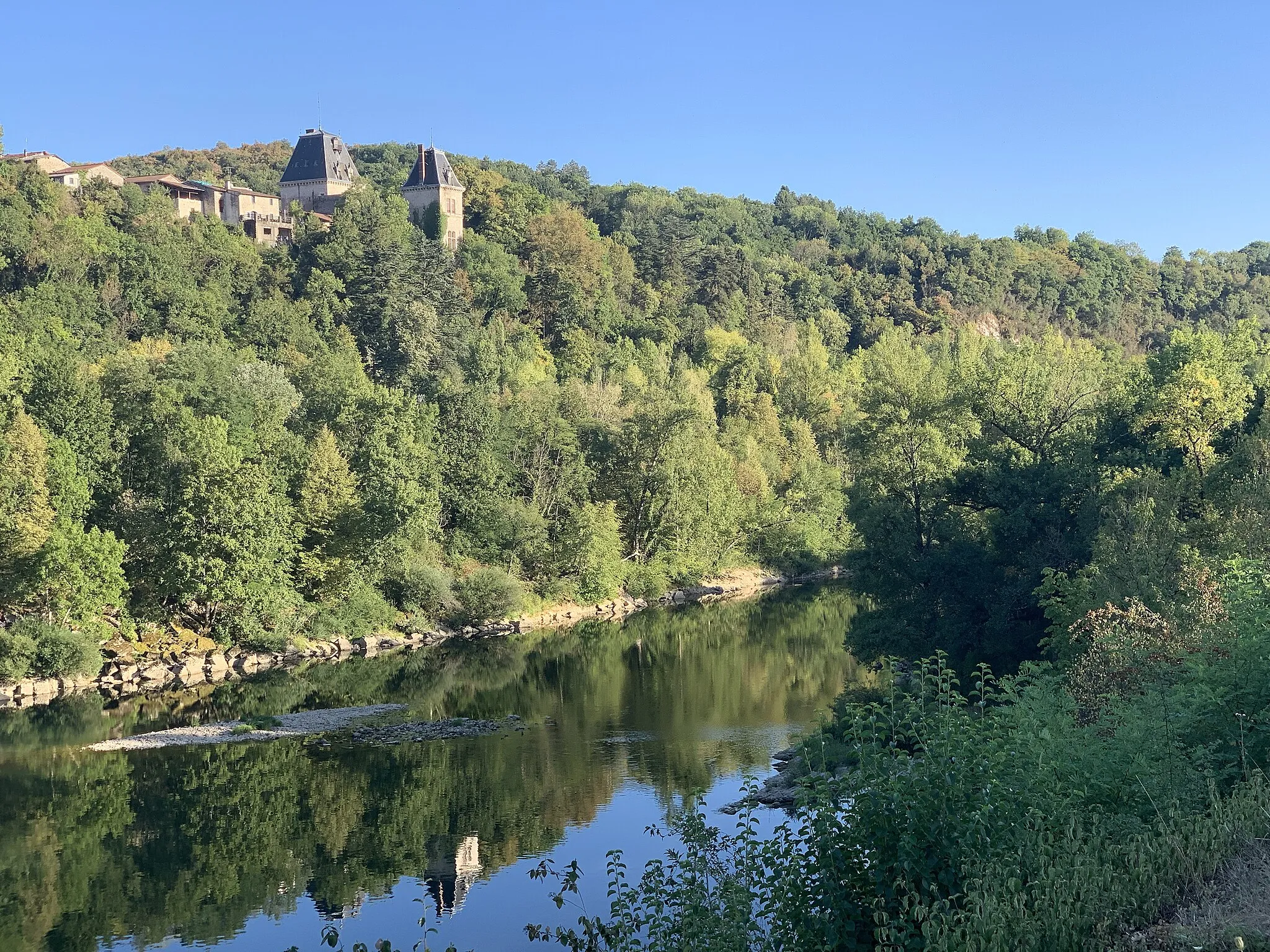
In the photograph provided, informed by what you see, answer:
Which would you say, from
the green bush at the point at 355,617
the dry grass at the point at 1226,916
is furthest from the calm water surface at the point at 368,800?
the dry grass at the point at 1226,916

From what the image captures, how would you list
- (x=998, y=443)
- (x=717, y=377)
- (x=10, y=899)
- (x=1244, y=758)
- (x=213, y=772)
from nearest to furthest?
1. (x=1244, y=758)
2. (x=10, y=899)
3. (x=213, y=772)
4. (x=998, y=443)
5. (x=717, y=377)

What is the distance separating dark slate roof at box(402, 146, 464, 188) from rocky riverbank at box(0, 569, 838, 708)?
4922 centimetres

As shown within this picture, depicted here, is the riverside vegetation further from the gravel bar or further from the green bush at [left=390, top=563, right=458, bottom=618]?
the gravel bar

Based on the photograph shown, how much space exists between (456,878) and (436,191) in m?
77.6

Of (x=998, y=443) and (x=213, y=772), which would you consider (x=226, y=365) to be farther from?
A: (x=998, y=443)

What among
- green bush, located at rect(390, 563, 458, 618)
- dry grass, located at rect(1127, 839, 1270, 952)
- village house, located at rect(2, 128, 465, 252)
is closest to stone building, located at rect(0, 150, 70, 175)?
village house, located at rect(2, 128, 465, 252)

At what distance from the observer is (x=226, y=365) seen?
4766 cm

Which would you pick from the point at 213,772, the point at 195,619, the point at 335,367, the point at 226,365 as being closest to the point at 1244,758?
the point at 213,772

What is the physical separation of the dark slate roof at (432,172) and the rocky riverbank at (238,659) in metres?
49.2

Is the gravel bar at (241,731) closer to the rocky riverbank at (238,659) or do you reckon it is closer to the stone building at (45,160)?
the rocky riverbank at (238,659)

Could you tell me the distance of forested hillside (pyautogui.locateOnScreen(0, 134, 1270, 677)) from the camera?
2875 centimetres

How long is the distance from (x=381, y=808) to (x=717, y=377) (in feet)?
193

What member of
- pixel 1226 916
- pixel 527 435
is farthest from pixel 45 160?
pixel 1226 916

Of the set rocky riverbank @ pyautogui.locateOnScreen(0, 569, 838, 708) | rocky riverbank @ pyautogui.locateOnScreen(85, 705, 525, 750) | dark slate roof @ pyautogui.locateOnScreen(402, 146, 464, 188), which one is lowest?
rocky riverbank @ pyautogui.locateOnScreen(85, 705, 525, 750)
